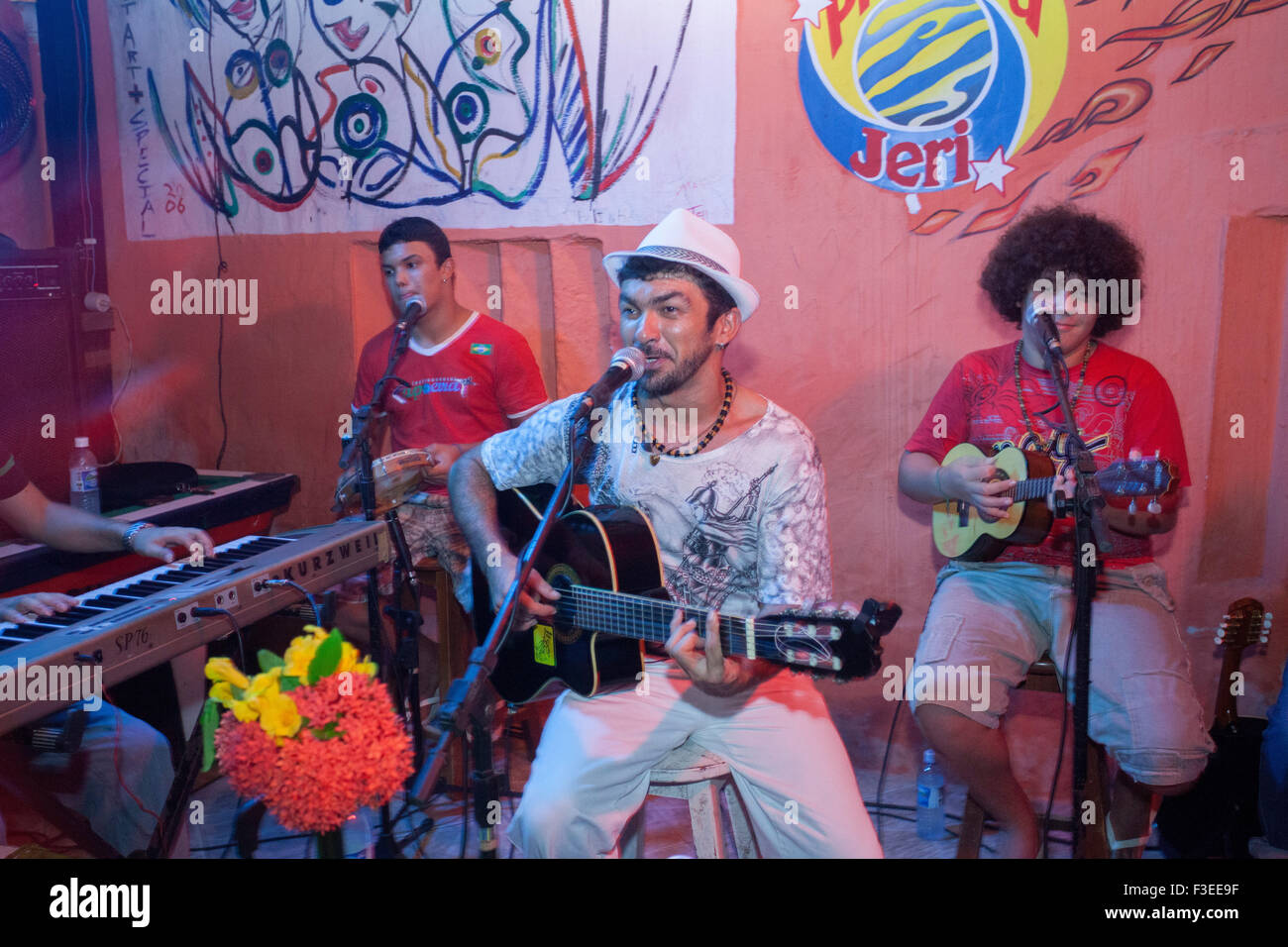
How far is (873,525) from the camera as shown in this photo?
4.09m

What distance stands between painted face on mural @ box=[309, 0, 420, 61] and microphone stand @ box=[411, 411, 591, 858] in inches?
116

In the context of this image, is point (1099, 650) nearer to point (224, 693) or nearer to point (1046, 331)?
point (1046, 331)

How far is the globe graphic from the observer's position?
3672mm

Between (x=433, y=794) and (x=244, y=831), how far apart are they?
777 mm

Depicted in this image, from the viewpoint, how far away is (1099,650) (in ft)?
9.36

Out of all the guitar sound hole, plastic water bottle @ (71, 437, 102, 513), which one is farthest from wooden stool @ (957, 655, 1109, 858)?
plastic water bottle @ (71, 437, 102, 513)

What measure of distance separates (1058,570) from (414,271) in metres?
2.49

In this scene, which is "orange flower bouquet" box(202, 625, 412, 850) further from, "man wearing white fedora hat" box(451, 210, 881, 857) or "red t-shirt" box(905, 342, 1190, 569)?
"red t-shirt" box(905, 342, 1190, 569)

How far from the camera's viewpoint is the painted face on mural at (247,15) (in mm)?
4652

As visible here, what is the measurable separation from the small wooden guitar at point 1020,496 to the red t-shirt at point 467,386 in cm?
158

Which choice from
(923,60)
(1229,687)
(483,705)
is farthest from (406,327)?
(1229,687)

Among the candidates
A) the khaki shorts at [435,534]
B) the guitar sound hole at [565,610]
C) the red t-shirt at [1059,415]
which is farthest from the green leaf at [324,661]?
the red t-shirt at [1059,415]

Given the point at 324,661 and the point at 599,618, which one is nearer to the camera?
the point at 324,661
